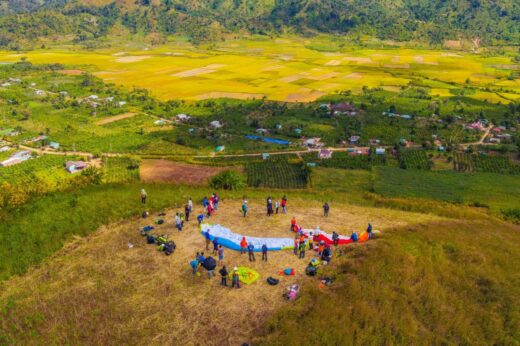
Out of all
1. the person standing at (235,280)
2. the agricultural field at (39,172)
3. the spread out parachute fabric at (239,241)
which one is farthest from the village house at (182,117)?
the person standing at (235,280)

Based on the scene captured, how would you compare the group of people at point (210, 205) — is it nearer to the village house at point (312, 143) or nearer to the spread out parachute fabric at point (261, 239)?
the spread out parachute fabric at point (261, 239)

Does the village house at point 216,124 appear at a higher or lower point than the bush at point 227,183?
lower

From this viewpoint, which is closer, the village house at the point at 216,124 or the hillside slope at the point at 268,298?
the hillside slope at the point at 268,298

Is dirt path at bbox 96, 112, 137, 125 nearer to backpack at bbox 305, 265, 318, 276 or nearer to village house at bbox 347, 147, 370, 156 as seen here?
village house at bbox 347, 147, 370, 156

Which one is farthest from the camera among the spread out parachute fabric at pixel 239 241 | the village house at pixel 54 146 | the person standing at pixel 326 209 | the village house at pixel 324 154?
the village house at pixel 54 146

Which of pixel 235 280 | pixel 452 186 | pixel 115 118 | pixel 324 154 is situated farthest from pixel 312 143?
pixel 235 280

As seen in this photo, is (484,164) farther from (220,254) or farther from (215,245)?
(220,254)
